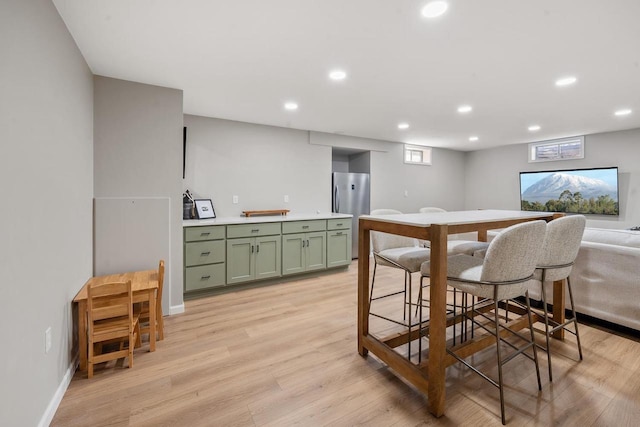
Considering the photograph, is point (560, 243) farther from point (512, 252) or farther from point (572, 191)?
point (572, 191)

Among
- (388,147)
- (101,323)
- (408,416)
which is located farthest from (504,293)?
(388,147)

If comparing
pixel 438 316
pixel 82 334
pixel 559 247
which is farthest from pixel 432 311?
pixel 82 334

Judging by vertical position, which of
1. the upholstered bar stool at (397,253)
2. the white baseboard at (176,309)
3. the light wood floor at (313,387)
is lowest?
the light wood floor at (313,387)

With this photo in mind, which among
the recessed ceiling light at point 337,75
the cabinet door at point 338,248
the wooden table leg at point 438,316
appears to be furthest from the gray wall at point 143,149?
the wooden table leg at point 438,316

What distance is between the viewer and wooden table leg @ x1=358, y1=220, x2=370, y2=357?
2068mm

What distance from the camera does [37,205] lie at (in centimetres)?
145

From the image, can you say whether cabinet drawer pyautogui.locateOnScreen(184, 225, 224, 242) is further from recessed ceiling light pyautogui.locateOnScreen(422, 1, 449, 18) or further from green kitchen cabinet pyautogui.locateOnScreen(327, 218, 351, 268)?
recessed ceiling light pyautogui.locateOnScreen(422, 1, 449, 18)

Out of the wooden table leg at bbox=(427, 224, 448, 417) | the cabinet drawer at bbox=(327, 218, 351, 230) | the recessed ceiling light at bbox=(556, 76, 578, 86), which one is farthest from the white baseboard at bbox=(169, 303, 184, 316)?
the recessed ceiling light at bbox=(556, 76, 578, 86)

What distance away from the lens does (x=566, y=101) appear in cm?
333

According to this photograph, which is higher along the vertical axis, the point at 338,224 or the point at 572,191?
the point at 572,191

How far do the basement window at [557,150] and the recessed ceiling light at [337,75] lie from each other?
536 centimetres

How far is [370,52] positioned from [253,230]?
2418 millimetres

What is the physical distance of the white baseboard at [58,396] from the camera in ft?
4.84

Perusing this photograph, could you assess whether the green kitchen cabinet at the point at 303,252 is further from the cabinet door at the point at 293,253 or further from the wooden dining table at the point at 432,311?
the wooden dining table at the point at 432,311
